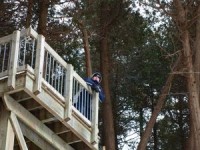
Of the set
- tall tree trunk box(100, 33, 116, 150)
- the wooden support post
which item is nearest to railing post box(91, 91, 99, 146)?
the wooden support post

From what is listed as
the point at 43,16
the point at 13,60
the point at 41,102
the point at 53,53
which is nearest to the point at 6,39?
the point at 13,60

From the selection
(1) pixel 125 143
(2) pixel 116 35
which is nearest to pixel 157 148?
(1) pixel 125 143

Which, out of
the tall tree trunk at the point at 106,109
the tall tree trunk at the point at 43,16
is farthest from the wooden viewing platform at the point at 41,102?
the tall tree trunk at the point at 106,109

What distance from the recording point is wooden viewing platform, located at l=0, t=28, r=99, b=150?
21.3 ft

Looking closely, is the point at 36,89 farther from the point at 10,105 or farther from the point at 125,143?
the point at 125,143

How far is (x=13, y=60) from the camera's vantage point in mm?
6480

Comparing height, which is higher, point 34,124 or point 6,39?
point 6,39

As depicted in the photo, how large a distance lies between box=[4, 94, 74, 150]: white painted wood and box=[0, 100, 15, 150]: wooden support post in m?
0.16

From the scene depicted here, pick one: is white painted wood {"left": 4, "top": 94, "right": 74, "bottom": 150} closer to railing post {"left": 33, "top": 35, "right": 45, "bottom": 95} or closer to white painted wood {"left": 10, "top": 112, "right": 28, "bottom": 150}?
white painted wood {"left": 10, "top": 112, "right": 28, "bottom": 150}

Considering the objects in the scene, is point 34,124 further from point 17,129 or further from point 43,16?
point 43,16

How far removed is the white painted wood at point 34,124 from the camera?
6594mm

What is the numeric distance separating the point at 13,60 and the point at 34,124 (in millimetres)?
1155

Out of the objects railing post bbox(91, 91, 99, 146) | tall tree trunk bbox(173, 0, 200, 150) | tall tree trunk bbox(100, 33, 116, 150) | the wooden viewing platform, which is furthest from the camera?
tall tree trunk bbox(100, 33, 116, 150)

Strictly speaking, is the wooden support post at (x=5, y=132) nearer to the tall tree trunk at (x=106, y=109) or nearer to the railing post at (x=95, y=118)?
the railing post at (x=95, y=118)
